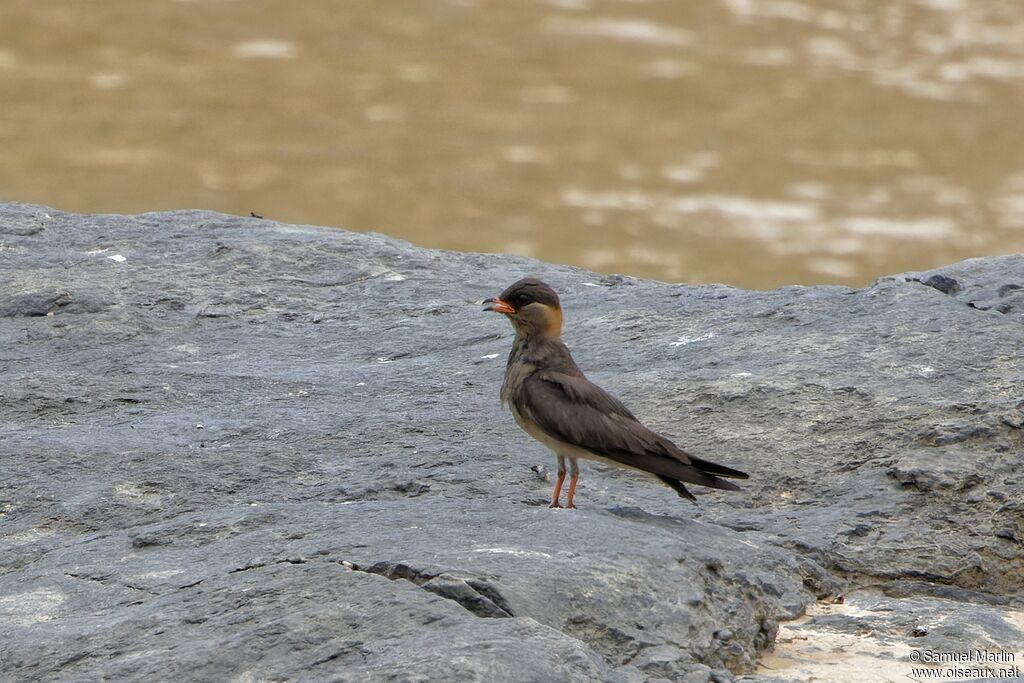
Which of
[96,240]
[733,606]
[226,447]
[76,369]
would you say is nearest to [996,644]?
[733,606]

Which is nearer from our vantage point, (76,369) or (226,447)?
(226,447)

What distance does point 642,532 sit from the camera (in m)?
4.19

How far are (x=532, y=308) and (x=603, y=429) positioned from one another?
24.5 inches

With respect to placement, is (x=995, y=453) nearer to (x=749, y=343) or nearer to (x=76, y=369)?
(x=749, y=343)

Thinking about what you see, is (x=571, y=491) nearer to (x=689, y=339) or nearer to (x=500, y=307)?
(x=500, y=307)

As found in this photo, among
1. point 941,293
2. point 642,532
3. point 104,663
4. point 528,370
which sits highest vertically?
point 941,293

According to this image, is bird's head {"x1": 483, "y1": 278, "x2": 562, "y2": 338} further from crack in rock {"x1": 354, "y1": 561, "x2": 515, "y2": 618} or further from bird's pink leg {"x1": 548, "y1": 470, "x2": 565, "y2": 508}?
crack in rock {"x1": 354, "y1": 561, "x2": 515, "y2": 618}

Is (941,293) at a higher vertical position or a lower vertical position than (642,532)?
higher

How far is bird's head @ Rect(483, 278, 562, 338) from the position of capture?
507cm

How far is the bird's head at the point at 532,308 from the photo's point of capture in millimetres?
5066

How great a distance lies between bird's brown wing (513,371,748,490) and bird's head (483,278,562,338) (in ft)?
0.89

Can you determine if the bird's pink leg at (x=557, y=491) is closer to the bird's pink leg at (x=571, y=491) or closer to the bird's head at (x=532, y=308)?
the bird's pink leg at (x=571, y=491)

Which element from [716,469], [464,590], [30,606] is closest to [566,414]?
[716,469]

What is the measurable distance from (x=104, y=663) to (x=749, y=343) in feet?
9.74
